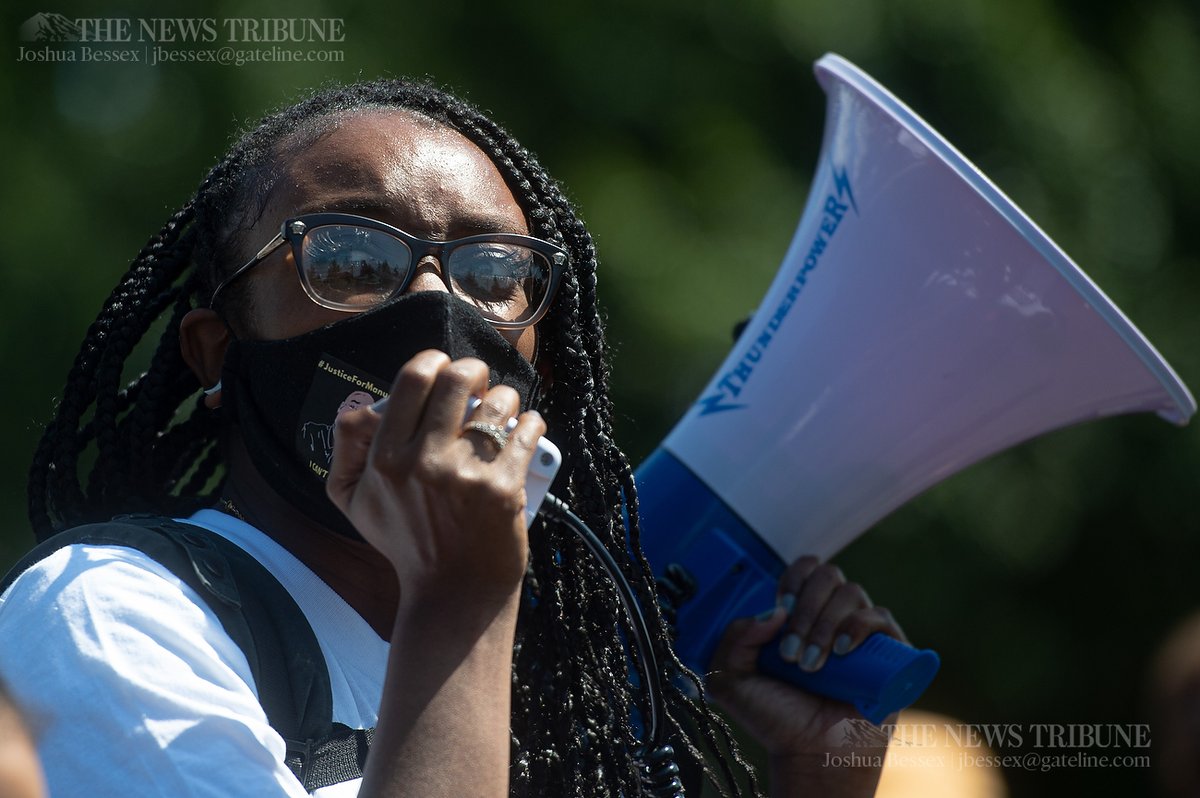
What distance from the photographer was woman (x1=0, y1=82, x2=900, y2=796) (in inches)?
58.9

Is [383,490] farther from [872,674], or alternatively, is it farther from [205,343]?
[872,674]

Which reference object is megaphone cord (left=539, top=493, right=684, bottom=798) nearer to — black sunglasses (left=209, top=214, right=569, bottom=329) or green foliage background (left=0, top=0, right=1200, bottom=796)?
black sunglasses (left=209, top=214, right=569, bottom=329)

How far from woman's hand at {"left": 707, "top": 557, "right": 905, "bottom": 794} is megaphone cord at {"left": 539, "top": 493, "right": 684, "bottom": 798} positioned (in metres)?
0.54

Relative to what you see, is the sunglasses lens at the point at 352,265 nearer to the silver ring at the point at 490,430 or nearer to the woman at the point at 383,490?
the woman at the point at 383,490

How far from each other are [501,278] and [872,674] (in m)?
1.06

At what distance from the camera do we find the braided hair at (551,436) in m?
2.16

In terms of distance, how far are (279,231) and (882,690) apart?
1352mm

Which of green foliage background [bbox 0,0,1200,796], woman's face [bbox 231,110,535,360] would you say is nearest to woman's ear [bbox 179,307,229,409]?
woman's face [bbox 231,110,535,360]

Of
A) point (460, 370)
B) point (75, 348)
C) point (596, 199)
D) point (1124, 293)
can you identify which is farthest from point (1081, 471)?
point (460, 370)

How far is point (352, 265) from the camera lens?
202 centimetres
